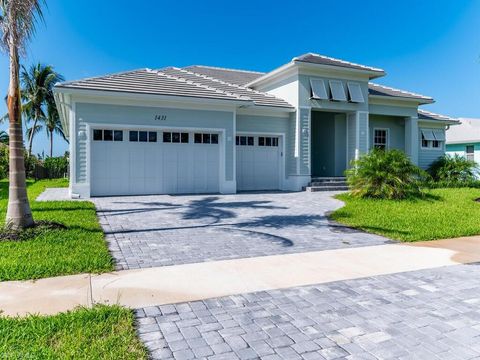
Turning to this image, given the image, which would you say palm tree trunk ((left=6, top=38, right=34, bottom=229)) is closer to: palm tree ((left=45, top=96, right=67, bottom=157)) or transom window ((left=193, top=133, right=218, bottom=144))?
transom window ((left=193, top=133, right=218, bottom=144))

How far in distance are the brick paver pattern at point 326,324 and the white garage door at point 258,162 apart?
12.0 meters

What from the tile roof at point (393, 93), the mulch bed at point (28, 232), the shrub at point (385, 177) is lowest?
the mulch bed at point (28, 232)

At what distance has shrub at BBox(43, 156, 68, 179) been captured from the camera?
2764 centimetres

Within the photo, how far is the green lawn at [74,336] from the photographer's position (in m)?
2.69

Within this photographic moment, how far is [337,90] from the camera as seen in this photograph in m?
17.0

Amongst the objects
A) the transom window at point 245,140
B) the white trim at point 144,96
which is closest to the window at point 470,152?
the transom window at point 245,140

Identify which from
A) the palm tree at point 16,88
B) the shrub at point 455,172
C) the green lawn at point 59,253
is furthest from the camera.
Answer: the shrub at point 455,172

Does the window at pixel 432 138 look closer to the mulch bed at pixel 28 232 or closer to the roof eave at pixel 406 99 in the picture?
the roof eave at pixel 406 99

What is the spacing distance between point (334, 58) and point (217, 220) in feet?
A: 42.6

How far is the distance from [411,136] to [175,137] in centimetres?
1350

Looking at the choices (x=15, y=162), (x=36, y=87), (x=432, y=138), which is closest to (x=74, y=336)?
(x=15, y=162)

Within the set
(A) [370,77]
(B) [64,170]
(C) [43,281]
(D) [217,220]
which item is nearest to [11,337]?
(C) [43,281]

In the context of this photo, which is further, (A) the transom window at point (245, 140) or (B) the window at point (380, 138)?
(B) the window at point (380, 138)

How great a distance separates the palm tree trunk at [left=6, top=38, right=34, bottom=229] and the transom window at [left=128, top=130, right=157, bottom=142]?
21.9ft
